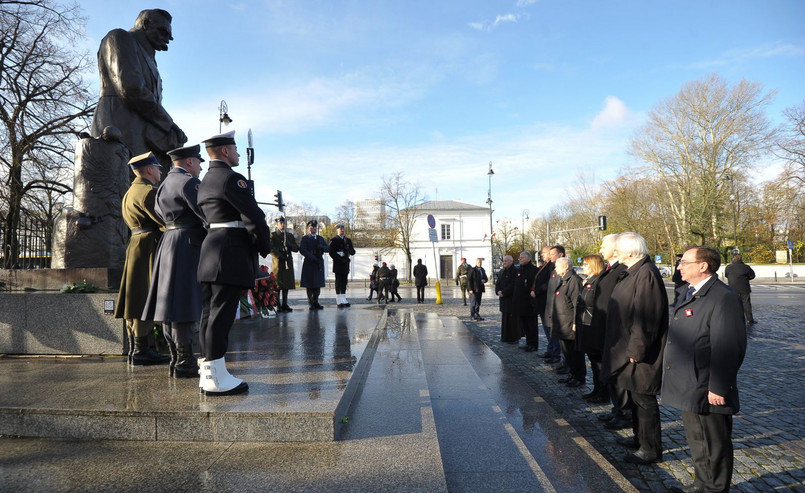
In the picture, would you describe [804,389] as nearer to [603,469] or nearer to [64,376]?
[603,469]

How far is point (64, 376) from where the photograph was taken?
157 inches

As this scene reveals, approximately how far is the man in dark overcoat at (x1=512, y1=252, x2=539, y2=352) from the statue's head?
23.5 feet

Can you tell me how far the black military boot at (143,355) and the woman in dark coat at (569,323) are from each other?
496 centimetres

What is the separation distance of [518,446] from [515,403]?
1673 millimetres

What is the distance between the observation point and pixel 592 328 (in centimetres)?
514

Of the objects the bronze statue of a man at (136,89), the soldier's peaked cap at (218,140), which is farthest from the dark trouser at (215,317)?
the bronze statue of a man at (136,89)

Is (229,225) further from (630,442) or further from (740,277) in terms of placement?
(740,277)

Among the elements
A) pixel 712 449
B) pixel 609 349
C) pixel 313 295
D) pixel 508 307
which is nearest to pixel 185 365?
pixel 609 349

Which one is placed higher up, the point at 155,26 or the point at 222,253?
the point at 155,26

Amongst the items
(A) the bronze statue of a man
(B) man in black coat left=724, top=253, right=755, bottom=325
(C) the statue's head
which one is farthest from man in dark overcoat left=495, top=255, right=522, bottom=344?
(C) the statue's head

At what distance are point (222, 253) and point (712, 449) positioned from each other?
11.6 feet

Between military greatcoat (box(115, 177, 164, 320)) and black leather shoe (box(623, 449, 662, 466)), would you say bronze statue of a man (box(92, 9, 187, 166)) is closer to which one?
military greatcoat (box(115, 177, 164, 320))

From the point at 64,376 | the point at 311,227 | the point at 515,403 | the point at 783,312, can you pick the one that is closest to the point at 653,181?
the point at 783,312

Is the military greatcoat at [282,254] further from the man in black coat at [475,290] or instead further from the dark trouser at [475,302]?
the dark trouser at [475,302]
